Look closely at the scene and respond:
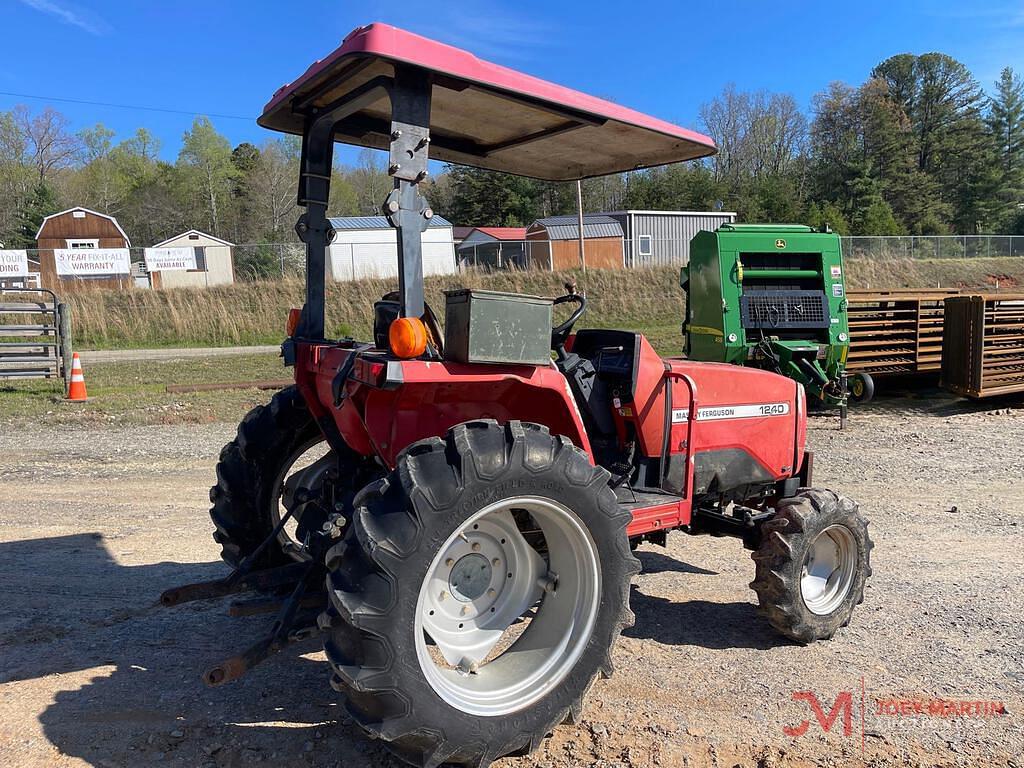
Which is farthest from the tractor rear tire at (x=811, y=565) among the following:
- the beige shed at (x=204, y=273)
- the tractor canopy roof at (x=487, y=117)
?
the beige shed at (x=204, y=273)

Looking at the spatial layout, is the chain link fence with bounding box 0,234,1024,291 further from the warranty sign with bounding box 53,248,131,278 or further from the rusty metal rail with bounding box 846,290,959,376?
the rusty metal rail with bounding box 846,290,959,376

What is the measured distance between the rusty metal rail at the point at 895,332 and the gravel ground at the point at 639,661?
4.98 metres

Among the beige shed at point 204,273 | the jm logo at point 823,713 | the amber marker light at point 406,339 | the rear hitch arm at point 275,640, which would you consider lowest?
the jm logo at point 823,713

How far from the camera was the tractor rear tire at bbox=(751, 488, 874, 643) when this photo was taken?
3.76m

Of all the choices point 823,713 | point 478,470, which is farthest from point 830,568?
point 478,470

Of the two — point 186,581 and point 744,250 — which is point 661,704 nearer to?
point 186,581

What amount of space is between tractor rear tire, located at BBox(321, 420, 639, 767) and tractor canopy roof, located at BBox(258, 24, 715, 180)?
4.30 feet

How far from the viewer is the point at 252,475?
13.2ft

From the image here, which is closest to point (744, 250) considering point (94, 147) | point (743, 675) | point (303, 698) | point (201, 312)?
point (743, 675)

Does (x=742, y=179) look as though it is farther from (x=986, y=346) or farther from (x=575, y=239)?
(x=986, y=346)

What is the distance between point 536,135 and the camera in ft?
12.5

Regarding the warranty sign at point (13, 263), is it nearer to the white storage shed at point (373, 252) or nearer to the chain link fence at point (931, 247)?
the white storage shed at point (373, 252)

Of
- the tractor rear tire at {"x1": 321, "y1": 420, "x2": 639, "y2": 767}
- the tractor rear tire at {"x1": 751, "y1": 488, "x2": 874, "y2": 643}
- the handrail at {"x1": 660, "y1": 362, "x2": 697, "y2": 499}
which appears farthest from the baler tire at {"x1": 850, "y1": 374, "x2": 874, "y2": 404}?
the tractor rear tire at {"x1": 321, "y1": 420, "x2": 639, "y2": 767}

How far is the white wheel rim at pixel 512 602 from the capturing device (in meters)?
2.89
